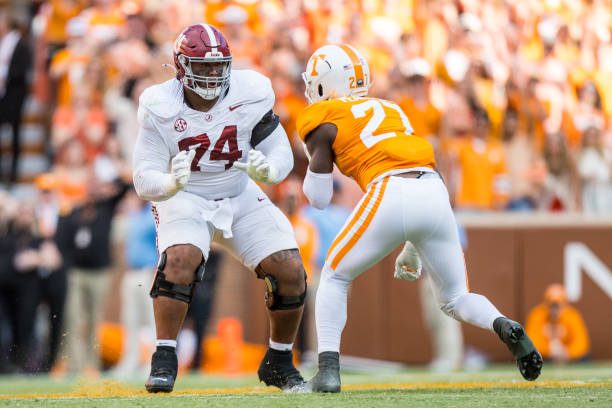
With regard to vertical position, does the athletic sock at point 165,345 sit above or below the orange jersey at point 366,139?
below

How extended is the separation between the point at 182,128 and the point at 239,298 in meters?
6.17

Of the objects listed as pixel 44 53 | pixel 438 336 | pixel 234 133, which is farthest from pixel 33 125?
pixel 234 133

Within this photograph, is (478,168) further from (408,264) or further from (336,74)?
(336,74)

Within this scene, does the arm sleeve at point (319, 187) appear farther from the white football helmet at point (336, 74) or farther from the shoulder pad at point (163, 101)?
the shoulder pad at point (163, 101)

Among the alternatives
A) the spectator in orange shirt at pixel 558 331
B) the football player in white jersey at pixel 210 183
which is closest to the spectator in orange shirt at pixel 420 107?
the spectator in orange shirt at pixel 558 331

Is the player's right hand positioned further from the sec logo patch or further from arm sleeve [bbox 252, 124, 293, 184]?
arm sleeve [bbox 252, 124, 293, 184]

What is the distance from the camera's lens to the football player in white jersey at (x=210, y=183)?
6492 millimetres

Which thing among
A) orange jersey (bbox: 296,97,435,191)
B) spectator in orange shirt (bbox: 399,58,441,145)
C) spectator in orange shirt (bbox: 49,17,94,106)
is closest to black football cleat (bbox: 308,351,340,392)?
orange jersey (bbox: 296,97,435,191)

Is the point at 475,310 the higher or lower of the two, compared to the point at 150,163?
lower

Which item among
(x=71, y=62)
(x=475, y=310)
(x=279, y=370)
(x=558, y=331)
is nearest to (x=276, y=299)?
(x=279, y=370)

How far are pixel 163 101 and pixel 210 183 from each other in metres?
0.48

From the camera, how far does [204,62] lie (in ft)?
21.4

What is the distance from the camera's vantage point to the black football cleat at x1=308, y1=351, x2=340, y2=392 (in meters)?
6.31

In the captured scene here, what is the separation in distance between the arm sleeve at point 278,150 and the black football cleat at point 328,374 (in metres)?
0.93
